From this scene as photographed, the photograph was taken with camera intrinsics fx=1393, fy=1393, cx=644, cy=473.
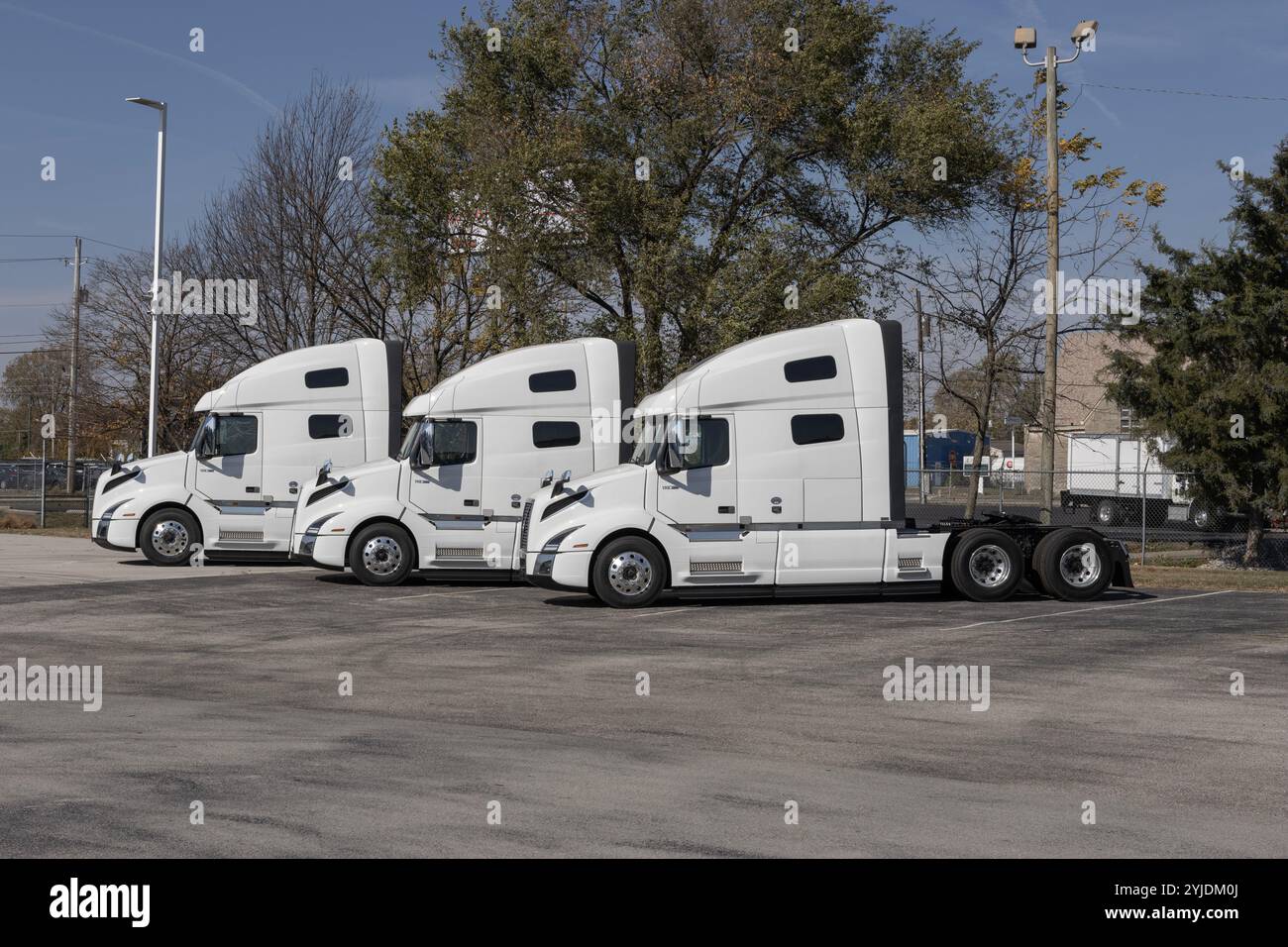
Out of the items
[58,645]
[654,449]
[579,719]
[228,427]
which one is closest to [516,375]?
[654,449]

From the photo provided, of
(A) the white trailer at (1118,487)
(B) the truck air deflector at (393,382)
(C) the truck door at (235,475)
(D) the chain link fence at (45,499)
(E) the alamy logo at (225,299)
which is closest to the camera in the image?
(B) the truck air deflector at (393,382)

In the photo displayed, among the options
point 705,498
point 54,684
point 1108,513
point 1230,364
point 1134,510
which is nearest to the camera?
point 54,684

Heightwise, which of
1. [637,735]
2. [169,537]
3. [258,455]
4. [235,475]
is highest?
[258,455]

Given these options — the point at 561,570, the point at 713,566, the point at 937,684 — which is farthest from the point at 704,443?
the point at 937,684

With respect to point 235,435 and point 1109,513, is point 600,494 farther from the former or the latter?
point 1109,513

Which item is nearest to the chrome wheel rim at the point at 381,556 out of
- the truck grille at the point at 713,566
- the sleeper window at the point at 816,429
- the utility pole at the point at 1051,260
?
the truck grille at the point at 713,566

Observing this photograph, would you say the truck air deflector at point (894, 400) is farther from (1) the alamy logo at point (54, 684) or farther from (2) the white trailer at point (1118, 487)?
(2) the white trailer at point (1118, 487)

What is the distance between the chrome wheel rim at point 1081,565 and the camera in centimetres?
1906

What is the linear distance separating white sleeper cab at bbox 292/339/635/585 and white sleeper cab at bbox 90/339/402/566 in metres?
2.46

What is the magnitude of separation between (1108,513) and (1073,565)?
1049 inches

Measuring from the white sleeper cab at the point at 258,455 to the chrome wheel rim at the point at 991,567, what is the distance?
989 centimetres

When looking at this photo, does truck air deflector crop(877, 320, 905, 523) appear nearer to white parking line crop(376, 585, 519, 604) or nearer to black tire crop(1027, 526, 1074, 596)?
black tire crop(1027, 526, 1074, 596)
